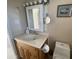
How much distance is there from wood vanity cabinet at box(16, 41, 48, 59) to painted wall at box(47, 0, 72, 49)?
17.2 inches

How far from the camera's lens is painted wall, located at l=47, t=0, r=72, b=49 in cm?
215

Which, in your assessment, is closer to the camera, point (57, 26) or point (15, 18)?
point (57, 26)

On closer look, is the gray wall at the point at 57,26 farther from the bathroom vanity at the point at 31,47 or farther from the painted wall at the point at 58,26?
the bathroom vanity at the point at 31,47

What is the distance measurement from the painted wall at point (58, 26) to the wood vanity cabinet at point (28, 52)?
0.44 metres

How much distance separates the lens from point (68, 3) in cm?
209

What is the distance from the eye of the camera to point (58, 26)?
231 cm

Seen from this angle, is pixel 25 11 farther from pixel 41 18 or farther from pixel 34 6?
pixel 41 18

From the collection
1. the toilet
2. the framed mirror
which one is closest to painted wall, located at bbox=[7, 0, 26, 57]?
the framed mirror

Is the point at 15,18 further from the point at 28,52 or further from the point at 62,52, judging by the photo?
the point at 62,52

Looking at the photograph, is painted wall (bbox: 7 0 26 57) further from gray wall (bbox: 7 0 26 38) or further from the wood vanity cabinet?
the wood vanity cabinet

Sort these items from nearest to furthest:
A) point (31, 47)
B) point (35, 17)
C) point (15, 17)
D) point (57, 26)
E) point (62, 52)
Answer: point (62, 52), point (31, 47), point (57, 26), point (35, 17), point (15, 17)

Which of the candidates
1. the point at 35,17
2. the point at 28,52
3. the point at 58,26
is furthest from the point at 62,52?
the point at 35,17

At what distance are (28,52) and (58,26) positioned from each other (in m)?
0.89
